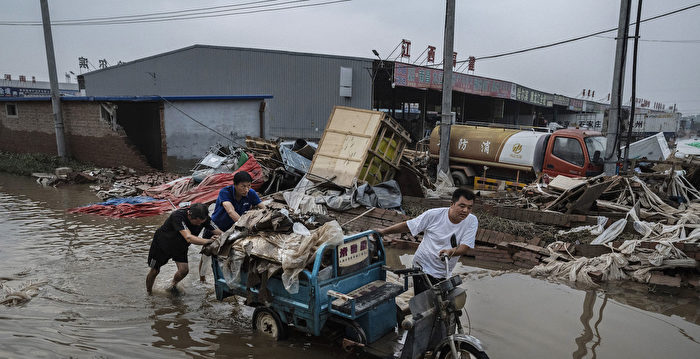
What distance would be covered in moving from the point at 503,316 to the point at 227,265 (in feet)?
10.9

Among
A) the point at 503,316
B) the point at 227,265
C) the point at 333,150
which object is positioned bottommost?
the point at 503,316

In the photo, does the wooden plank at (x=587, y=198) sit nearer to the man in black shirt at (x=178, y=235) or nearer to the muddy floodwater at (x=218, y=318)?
the muddy floodwater at (x=218, y=318)

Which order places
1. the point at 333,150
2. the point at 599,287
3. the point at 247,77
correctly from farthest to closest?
the point at 247,77, the point at 333,150, the point at 599,287

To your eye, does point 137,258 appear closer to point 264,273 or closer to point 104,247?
point 104,247

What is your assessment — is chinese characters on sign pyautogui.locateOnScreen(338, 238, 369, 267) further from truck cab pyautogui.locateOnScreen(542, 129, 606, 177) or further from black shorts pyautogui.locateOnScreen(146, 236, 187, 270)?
truck cab pyautogui.locateOnScreen(542, 129, 606, 177)

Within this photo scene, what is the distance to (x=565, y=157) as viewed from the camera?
37.6 feet

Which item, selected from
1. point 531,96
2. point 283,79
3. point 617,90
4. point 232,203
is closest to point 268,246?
point 232,203

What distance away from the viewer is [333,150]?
10414 millimetres

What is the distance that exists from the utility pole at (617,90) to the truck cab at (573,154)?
44 centimetres

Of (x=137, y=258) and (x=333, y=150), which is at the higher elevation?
(x=333, y=150)

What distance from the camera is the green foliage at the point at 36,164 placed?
16.4 metres

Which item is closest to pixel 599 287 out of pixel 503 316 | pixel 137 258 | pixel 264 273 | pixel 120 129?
pixel 503 316

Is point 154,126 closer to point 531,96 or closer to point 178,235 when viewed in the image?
point 178,235

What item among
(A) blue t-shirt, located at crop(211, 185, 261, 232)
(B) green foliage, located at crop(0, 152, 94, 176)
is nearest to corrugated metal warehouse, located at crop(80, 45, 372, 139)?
(B) green foliage, located at crop(0, 152, 94, 176)
